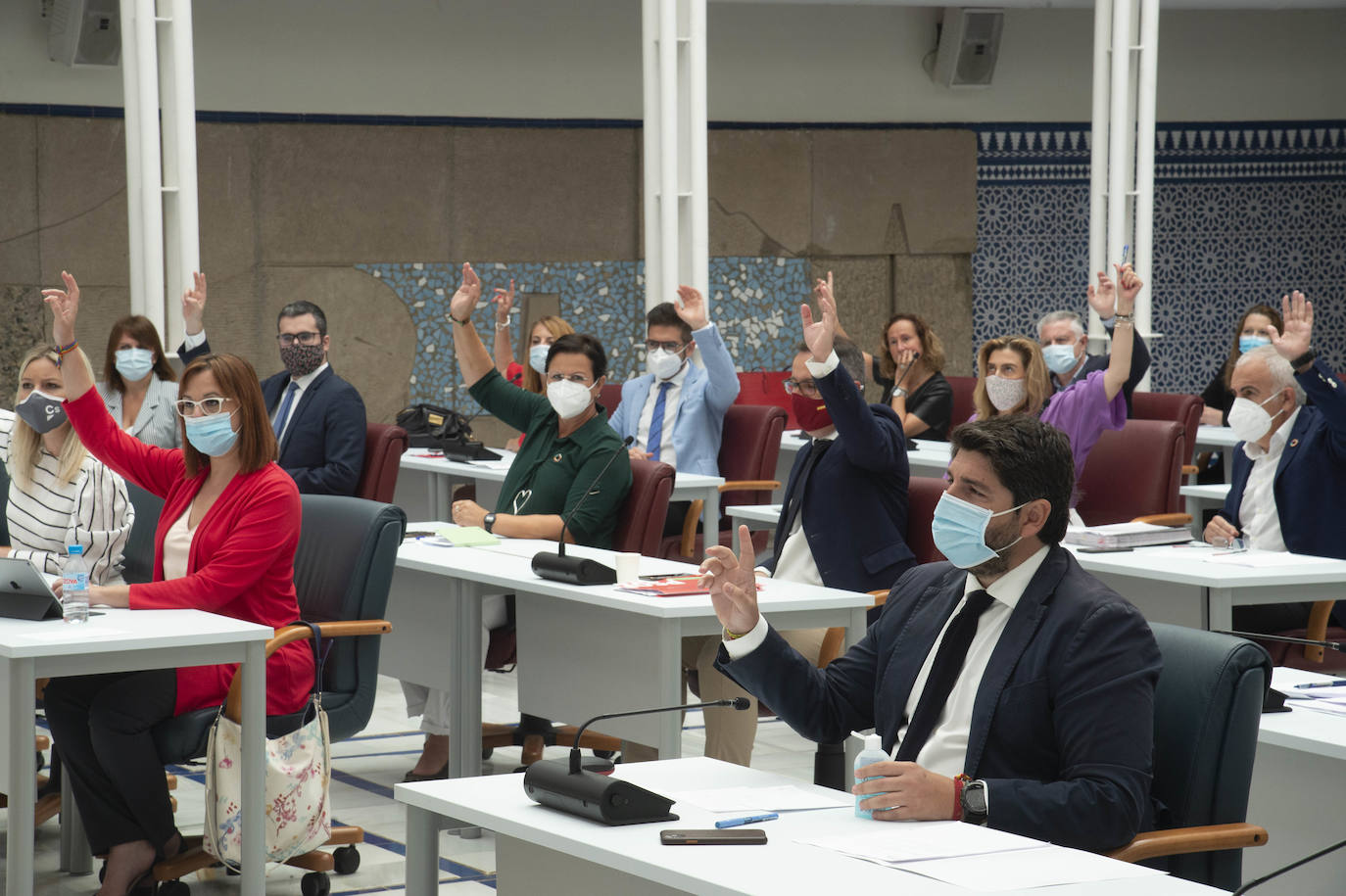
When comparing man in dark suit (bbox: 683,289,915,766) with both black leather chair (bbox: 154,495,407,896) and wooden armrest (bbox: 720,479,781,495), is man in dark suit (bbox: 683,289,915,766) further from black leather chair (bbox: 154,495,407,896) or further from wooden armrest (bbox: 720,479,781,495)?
wooden armrest (bbox: 720,479,781,495)

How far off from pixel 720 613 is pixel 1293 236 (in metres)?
10.6

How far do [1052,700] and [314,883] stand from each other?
2077mm

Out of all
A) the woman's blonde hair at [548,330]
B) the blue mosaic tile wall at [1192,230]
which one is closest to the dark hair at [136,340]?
the woman's blonde hair at [548,330]

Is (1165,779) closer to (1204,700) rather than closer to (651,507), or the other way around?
(1204,700)

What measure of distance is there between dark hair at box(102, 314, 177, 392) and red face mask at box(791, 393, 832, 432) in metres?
3.26

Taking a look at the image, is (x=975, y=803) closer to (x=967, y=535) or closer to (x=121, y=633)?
(x=967, y=535)

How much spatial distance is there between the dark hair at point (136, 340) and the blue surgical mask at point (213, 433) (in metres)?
3.04

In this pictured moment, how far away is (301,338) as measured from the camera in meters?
6.49

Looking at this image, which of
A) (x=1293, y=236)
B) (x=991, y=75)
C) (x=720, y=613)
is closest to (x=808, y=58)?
(x=991, y=75)

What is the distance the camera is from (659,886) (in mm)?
2400

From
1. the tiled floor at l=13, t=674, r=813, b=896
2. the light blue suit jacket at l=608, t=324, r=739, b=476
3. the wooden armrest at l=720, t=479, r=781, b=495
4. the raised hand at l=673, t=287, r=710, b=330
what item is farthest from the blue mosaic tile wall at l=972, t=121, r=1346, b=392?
the tiled floor at l=13, t=674, r=813, b=896

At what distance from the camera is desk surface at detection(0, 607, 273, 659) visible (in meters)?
3.41

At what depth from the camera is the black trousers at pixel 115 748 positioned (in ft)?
12.4

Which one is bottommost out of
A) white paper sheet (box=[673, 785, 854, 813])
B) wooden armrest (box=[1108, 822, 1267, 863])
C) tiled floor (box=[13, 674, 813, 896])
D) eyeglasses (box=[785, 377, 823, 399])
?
tiled floor (box=[13, 674, 813, 896])
